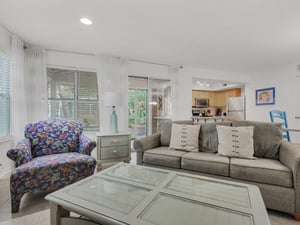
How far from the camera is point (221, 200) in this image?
1130 mm

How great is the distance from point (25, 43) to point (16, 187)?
9.03ft

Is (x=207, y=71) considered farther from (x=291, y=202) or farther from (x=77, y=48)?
(x=291, y=202)

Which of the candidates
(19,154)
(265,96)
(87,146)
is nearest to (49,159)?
(19,154)

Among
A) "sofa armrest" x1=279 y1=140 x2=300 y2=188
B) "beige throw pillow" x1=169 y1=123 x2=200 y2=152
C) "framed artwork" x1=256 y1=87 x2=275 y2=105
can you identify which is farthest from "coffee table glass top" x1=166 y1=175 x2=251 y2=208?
"framed artwork" x1=256 y1=87 x2=275 y2=105

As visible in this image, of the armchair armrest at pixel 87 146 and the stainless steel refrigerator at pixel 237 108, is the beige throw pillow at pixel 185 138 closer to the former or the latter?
the armchair armrest at pixel 87 146

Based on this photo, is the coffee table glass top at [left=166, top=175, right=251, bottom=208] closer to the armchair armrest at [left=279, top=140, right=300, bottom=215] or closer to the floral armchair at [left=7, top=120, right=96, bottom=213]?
the armchair armrest at [left=279, top=140, right=300, bottom=215]

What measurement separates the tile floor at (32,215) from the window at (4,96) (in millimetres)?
1272

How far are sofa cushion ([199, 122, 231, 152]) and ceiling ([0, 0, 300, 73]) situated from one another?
1.52 meters

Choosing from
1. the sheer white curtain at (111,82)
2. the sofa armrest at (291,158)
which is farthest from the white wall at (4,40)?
the sofa armrest at (291,158)

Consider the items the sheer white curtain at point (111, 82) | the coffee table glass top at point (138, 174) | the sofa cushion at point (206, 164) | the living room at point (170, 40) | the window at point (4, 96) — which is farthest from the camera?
the sheer white curtain at point (111, 82)

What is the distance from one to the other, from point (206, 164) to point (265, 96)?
4388 mm

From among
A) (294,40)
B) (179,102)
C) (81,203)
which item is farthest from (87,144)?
(294,40)

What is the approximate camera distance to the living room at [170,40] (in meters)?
2.07

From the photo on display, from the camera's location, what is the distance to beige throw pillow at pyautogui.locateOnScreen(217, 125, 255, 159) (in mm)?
2082
